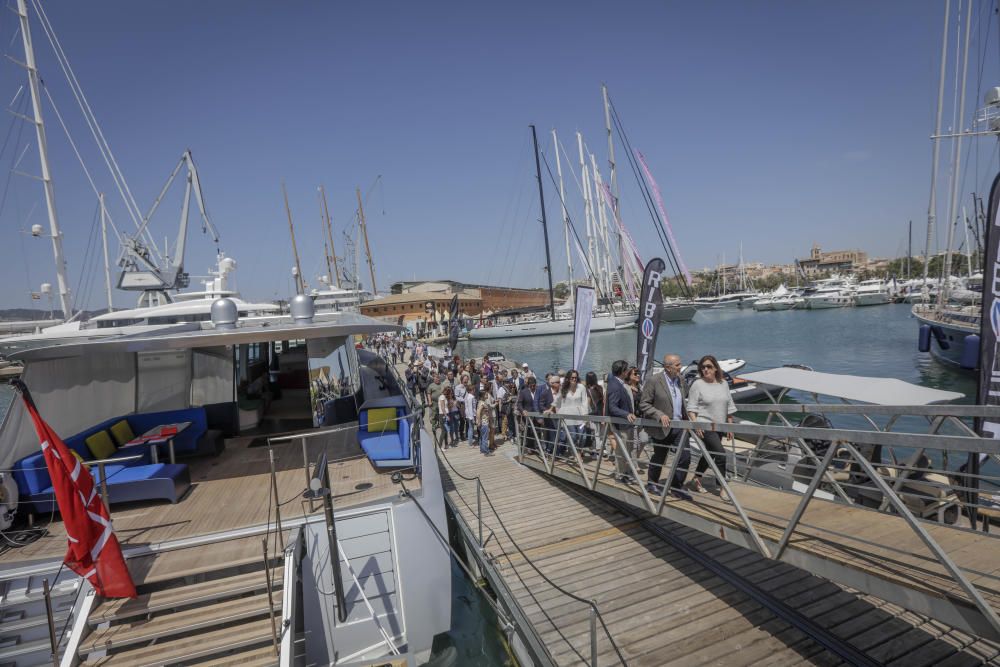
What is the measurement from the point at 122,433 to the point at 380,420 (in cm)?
419

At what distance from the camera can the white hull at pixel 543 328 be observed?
56719 mm

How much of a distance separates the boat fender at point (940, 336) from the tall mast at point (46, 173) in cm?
4484

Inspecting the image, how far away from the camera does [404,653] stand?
5.74m

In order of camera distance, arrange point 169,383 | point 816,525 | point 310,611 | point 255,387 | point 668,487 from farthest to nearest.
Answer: point 255,387, point 169,383, point 668,487, point 310,611, point 816,525

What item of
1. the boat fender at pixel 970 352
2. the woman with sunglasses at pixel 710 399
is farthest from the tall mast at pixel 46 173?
the boat fender at pixel 970 352

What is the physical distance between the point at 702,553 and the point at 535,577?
2.39 m

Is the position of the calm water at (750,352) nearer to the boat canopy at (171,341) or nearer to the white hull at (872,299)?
the boat canopy at (171,341)

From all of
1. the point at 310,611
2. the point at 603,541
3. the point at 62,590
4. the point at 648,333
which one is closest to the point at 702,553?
the point at 603,541

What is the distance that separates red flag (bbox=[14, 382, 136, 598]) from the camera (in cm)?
452

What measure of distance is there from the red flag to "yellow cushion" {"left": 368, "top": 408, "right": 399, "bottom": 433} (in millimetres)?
3478

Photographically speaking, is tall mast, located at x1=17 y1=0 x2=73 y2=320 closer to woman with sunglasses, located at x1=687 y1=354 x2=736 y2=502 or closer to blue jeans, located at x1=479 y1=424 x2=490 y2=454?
blue jeans, located at x1=479 y1=424 x2=490 y2=454

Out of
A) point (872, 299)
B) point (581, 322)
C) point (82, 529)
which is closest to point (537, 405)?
point (581, 322)

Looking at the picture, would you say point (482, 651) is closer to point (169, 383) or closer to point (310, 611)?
point (310, 611)

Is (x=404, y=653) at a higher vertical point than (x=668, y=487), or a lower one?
lower
